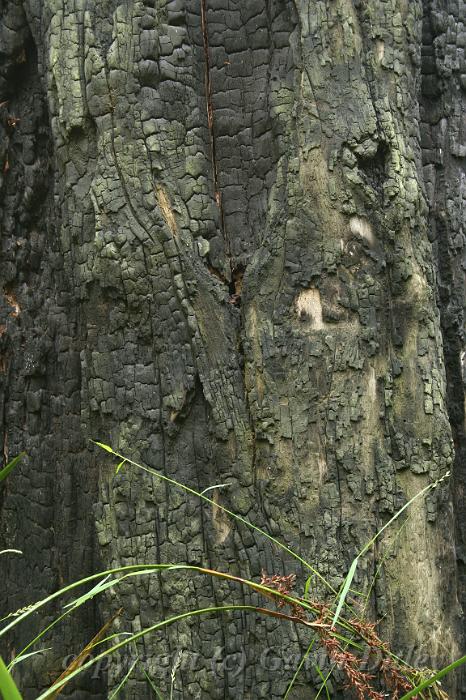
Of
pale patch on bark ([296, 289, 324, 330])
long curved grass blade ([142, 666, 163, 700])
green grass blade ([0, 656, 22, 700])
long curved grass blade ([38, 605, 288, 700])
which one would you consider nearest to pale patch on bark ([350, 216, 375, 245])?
pale patch on bark ([296, 289, 324, 330])

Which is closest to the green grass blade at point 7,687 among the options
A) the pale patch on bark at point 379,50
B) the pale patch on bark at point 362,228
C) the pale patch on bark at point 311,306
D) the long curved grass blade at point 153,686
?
the long curved grass blade at point 153,686

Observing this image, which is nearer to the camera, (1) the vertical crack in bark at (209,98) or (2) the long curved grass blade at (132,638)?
(2) the long curved grass blade at (132,638)

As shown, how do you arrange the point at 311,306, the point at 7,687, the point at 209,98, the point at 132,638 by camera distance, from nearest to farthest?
the point at 7,687 < the point at 132,638 < the point at 311,306 < the point at 209,98

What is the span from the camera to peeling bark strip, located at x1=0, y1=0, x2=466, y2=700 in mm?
1866

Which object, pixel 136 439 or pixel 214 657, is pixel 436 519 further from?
pixel 136 439

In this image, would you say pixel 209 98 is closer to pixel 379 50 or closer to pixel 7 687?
pixel 379 50

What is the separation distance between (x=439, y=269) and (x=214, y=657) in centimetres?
117

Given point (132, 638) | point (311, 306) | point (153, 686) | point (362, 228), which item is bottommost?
point (153, 686)

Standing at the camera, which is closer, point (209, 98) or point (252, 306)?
point (252, 306)

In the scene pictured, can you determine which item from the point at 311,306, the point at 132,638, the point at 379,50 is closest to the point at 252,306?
the point at 311,306

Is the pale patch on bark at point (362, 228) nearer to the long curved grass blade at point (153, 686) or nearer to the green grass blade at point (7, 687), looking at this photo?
the long curved grass blade at point (153, 686)

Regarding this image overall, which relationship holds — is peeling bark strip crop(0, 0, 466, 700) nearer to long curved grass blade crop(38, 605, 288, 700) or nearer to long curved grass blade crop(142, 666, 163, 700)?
long curved grass blade crop(142, 666, 163, 700)

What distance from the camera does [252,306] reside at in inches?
76.2

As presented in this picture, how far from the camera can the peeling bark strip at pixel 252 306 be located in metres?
1.87
